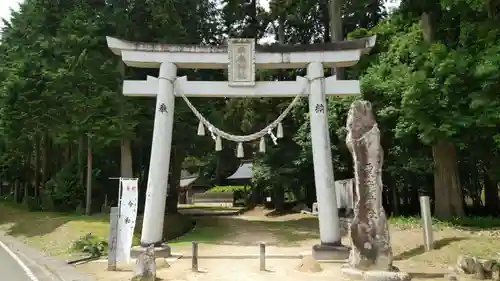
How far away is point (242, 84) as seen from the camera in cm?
1455

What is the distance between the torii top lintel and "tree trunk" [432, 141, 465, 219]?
747 cm

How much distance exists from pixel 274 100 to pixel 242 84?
16.8 metres

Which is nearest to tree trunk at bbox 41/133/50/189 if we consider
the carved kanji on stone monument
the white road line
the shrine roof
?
the white road line

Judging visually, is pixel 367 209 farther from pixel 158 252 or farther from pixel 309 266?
pixel 158 252

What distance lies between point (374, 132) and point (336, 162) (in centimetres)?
1577

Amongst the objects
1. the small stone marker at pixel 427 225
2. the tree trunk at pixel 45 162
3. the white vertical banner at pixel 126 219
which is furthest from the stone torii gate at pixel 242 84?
the tree trunk at pixel 45 162

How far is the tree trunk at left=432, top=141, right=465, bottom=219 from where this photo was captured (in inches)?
774

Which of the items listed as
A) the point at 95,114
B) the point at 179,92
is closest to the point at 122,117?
the point at 95,114

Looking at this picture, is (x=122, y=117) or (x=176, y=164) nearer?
(x=122, y=117)

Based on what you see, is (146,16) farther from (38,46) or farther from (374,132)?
(374,132)

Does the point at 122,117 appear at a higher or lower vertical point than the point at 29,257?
higher

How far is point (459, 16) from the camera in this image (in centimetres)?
1925

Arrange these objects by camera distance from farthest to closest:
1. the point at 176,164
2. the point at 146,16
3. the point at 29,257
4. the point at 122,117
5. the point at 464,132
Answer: the point at 176,164 < the point at 146,16 < the point at 122,117 < the point at 464,132 < the point at 29,257

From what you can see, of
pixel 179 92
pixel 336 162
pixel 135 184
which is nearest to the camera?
pixel 135 184
